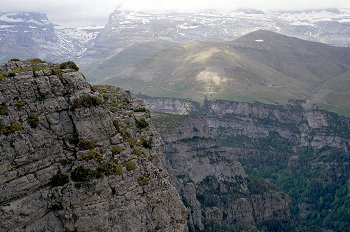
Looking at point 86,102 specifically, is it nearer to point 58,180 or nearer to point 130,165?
point 130,165

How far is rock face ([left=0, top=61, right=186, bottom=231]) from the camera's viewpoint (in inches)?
2176

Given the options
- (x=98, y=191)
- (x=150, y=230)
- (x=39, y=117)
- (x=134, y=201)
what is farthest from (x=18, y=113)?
(x=150, y=230)

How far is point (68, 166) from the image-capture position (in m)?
58.2

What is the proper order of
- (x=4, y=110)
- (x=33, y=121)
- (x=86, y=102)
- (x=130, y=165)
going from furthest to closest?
(x=130, y=165) < (x=86, y=102) < (x=33, y=121) < (x=4, y=110)

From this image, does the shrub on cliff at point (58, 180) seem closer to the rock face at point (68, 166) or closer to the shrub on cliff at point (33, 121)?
the rock face at point (68, 166)

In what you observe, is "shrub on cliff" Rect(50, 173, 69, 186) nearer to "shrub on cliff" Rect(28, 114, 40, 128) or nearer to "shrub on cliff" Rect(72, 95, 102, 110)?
"shrub on cliff" Rect(28, 114, 40, 128)

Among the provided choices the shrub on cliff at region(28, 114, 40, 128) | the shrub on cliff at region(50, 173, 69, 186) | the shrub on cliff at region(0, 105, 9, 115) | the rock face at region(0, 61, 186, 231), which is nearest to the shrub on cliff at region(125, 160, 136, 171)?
the rock face at region(0, 61, 186, 231)

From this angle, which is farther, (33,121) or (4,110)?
(33,121)

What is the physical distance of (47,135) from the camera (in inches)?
2285

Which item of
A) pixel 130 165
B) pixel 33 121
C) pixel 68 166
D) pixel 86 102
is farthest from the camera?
pixel 130 165

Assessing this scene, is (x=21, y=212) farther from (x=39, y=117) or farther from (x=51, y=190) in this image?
(x=39, y=117)

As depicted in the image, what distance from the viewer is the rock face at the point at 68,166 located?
181 ft

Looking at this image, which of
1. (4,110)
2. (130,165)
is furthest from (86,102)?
(4,110)

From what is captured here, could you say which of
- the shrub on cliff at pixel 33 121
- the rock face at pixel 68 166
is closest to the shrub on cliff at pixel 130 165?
the rock face at pixel 68 166
